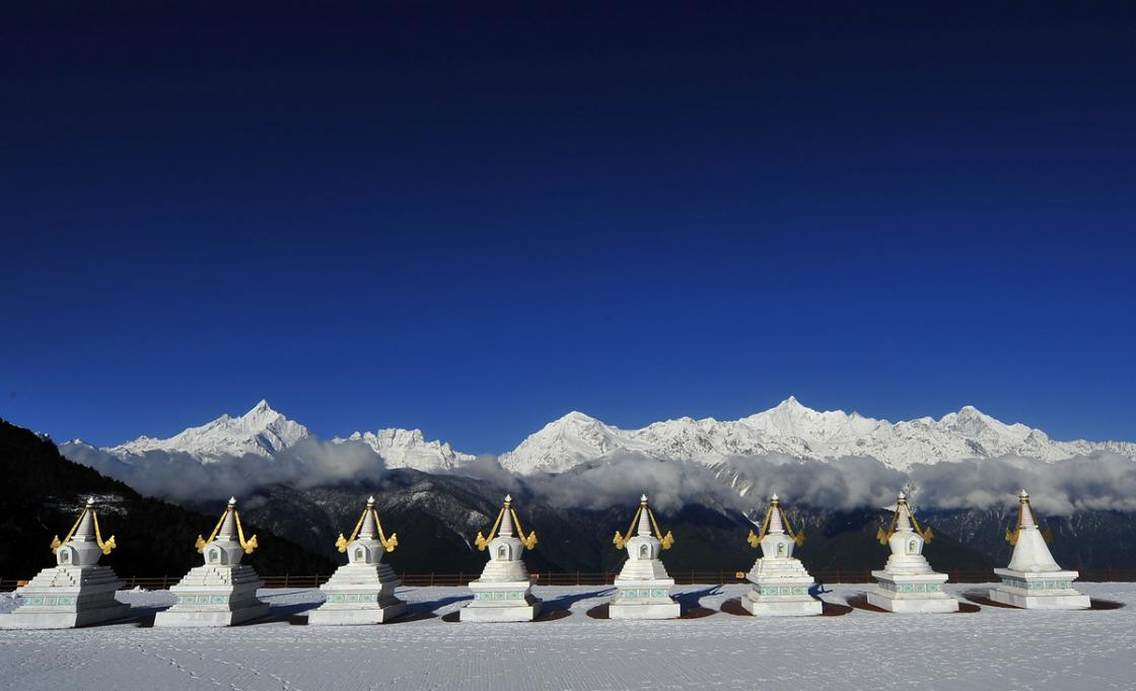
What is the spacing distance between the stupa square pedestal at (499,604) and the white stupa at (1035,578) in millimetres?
24681

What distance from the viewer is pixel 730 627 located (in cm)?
3102

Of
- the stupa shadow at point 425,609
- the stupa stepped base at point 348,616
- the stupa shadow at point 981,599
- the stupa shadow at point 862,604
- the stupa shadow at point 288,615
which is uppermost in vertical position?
the stupa stepped base at point 348,616

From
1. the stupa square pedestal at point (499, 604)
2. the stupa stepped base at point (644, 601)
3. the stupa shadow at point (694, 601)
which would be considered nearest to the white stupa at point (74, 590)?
the stupa square pedestal at point (499, 604)

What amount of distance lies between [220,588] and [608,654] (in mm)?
19023

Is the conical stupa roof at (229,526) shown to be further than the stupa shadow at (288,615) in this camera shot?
Yes

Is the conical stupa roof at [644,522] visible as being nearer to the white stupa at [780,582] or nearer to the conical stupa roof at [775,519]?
the white stupa at [780,582]

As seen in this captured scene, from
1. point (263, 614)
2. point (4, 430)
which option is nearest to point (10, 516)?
point (4, 430)

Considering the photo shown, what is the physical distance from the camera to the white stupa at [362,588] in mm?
33031

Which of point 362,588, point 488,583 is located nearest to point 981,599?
point 488,583

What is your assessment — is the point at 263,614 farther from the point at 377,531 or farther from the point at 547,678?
the point at 547,678

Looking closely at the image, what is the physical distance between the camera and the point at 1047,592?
3591 centimetres

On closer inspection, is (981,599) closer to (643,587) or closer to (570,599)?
(643,587)

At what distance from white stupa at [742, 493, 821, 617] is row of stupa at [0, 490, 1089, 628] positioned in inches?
1.9

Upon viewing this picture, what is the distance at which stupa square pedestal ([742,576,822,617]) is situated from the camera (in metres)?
34.1
